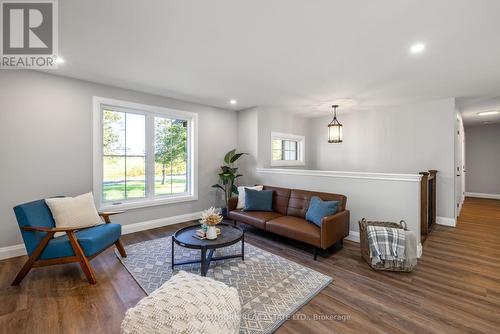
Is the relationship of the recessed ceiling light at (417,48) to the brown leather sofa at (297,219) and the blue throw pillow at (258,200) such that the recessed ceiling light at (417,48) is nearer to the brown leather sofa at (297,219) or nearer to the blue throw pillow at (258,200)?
the brown leather sofa at (297,219)

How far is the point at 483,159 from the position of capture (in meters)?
7.55

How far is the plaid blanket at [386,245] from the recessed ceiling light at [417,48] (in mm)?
2121

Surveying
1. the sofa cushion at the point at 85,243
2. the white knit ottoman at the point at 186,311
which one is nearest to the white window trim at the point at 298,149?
the sofa cushion at the point at 85,243

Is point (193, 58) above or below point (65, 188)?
above

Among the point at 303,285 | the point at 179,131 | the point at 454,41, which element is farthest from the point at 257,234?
the point at 454,41

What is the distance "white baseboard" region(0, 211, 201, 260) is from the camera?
2993mm

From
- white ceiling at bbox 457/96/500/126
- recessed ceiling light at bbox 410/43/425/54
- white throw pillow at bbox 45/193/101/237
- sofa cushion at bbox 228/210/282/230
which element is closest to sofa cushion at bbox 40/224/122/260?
white throw pillow at bbox 45/193/101/237

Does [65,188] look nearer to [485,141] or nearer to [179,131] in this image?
[179,131]

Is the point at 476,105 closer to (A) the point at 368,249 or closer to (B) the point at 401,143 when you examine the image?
(B) the point at 401,143

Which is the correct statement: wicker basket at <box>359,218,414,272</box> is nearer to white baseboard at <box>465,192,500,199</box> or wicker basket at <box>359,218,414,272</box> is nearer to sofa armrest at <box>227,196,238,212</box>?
sofa armrest at <box>227,196,238,212</box>

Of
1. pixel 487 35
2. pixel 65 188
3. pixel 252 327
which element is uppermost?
pixel 487 35

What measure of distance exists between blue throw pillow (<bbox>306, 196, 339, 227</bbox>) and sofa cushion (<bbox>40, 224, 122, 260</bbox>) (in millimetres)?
2729

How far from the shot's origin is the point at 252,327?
1.78m

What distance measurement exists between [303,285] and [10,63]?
4.50 meters
